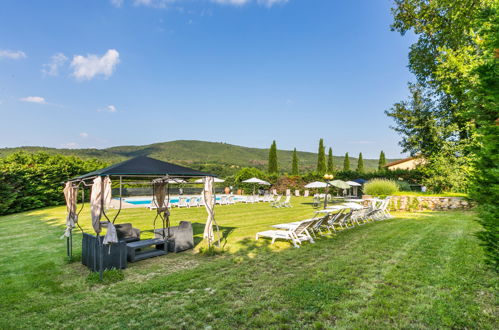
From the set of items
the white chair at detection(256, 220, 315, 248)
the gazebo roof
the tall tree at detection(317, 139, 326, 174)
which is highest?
the tall tree at detection(317, 139, 326, 174)

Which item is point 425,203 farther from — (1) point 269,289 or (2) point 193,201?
(1) point 269,289

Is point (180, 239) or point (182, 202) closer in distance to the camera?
point (180, 239)

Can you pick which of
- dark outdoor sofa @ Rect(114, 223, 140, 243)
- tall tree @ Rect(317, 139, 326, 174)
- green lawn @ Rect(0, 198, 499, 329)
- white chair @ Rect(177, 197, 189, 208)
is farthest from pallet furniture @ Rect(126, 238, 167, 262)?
tall tree @ Rect(317, 139, 326, 174)

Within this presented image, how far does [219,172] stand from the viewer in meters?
44.6

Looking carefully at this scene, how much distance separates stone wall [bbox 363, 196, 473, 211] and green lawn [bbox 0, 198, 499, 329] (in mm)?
8028

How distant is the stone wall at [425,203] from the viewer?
45.0 ft

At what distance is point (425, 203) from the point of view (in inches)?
558

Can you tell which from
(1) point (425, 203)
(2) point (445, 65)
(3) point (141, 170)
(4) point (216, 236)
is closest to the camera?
(3) point (141, 170)

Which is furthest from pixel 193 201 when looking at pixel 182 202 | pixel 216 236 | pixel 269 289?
pixel 269 289

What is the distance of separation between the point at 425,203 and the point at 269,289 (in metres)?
13.5

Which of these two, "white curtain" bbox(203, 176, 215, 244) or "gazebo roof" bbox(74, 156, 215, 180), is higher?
"gazebo roof" bbox(74, 156, 215, 180)

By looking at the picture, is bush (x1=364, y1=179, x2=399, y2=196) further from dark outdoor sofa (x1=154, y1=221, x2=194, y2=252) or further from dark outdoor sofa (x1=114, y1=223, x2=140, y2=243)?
dark outdoor sofa (x1=114, y1=223, x2=140, y2=243)

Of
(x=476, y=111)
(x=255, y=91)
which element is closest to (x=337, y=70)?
(x=255, y=91)

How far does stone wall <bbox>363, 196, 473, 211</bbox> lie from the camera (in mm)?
13719
